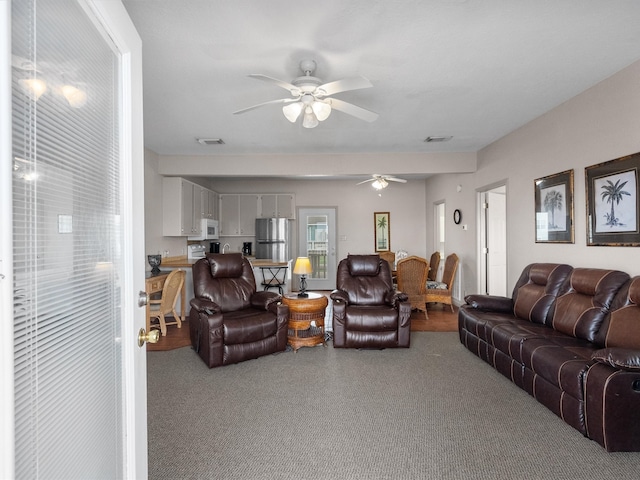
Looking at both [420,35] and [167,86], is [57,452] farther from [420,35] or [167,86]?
[167,86]

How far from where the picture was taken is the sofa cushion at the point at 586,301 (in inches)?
110

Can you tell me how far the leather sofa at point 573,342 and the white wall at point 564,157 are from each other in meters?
0.25

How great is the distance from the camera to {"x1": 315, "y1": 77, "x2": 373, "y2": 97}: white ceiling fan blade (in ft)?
7.88

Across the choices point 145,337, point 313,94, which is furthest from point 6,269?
point 313,94

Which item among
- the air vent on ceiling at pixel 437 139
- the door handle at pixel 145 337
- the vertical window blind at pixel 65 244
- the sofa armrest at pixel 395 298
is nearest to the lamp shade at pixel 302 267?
the sofa armrest at pixel 395 298

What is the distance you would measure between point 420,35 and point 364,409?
2.58 meters

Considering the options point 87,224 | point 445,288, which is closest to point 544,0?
point 87,224

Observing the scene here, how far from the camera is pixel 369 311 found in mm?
4016

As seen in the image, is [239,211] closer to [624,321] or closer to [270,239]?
[270,239]

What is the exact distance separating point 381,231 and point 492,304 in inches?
180

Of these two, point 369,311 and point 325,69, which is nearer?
point 325,69

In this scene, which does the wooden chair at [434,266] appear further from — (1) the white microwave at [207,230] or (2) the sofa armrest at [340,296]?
(1) the white microwave at [207,230]

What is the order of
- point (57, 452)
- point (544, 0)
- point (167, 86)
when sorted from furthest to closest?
point (167, 86) → point (544, 0) → point (57, 452)

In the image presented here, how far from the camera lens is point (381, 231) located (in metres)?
8.34
